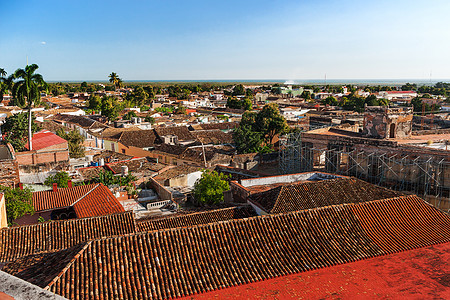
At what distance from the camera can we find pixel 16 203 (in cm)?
1454

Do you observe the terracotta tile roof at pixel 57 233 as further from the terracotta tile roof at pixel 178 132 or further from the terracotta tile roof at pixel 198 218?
the terracotta tile roof at pixel 178 132

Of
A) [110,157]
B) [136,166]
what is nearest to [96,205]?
[136,166]

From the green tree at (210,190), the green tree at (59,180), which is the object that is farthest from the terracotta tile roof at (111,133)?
the green tree at (210,190)

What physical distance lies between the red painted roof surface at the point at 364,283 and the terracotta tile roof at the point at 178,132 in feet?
105

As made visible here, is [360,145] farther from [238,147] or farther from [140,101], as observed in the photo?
[140,101]

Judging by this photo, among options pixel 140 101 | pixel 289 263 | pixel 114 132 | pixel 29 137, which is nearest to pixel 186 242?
pixel 289 263

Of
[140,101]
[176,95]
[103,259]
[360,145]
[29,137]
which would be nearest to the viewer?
[103,259]

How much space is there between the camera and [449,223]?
1211cm

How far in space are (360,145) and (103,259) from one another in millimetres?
18040

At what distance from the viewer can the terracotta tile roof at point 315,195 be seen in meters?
14.6

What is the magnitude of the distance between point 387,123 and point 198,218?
15218 mm

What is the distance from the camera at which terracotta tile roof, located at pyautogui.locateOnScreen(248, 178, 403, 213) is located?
14555 millimetres

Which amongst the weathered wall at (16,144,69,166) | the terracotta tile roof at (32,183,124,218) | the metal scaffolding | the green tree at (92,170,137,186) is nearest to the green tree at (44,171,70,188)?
the green tree at (92,170,137,186)

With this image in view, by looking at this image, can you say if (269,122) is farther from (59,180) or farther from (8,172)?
(8,172)
